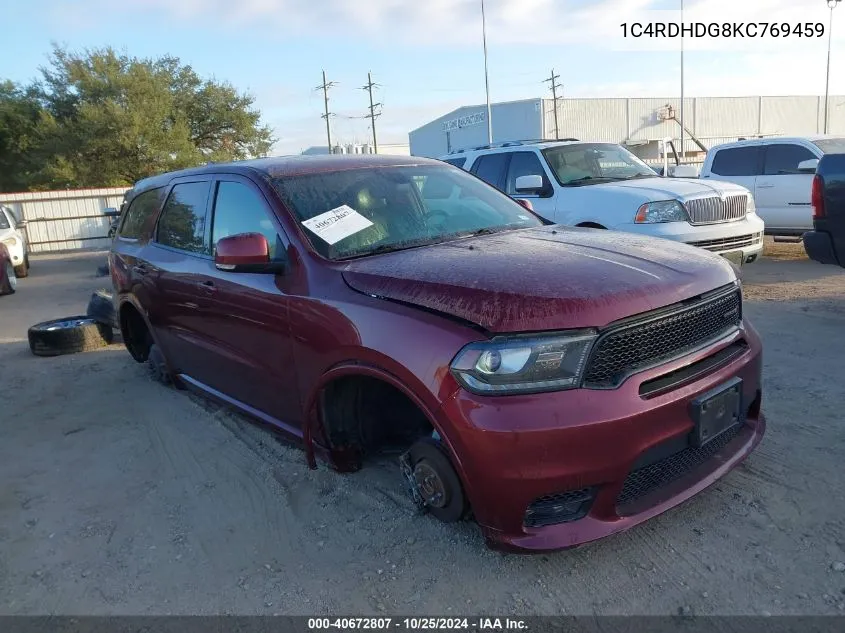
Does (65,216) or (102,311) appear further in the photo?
(65,216)

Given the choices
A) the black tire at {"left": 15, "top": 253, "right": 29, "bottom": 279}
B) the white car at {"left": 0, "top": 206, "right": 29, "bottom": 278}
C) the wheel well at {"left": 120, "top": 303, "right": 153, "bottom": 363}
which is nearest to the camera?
the wheel well at {"left": 120, "top": 303, "right": 153, "bottom": 363}

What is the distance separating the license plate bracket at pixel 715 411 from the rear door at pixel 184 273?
9.24 feet

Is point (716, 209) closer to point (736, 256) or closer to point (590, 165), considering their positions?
point (736, 256)

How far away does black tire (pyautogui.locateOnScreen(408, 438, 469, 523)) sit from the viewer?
267 cm

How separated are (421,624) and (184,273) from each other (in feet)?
9.26

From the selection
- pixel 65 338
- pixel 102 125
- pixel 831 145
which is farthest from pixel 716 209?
pixel 102 125

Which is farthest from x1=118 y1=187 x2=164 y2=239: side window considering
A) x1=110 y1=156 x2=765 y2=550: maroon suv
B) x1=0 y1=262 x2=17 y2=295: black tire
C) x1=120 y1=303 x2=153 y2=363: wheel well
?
x1=0 y1=262 x2=17 y2=295: black tire

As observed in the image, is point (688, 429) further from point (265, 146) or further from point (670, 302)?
point (265, 146)

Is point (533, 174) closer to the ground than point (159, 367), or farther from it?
farther from it

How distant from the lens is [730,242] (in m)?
7.39

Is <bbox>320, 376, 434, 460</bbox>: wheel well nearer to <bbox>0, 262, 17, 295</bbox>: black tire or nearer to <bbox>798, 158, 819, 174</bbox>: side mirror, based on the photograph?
<bbox>798, 158, 819, 174</bbox>: side mirror

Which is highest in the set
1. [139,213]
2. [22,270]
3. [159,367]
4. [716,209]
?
[139,213]

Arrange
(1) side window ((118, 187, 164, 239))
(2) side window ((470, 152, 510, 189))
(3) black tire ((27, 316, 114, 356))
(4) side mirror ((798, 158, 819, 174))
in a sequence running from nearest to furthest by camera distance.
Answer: (1) side window ((118, 187, 164, 239)) < (3) black tire ((27, 316, 114, 356)) < (2) side window ((470, 152, 510, 189)) < (4) side mirror ((798, 158, 819, 174))

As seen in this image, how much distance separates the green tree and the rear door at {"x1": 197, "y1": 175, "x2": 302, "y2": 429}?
90.3ft
